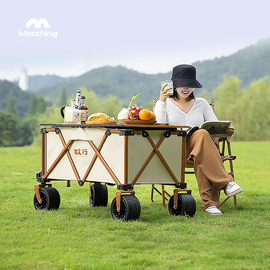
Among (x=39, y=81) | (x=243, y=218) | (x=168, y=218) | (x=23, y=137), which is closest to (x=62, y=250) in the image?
(x=168, y=218)

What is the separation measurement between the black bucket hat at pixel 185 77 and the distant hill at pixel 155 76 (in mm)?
72118

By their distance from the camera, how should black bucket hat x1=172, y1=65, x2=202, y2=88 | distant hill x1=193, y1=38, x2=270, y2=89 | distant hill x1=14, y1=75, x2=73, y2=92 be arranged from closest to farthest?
black bucket hat x1=172, y1=65, x2=202, y2=88, distant hill x1=193, y1=38, x2=270, y2=89, distant hill x1=14, y1=75, x2=73, y2=92

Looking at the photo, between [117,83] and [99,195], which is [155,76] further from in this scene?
[99,195]

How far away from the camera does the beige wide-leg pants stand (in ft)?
16.9

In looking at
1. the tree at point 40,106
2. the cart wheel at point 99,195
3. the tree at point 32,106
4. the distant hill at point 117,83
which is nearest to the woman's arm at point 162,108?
the cart wheel at point 99,195

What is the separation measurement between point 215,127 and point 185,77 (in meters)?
0.63

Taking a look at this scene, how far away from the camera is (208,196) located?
5.27 m

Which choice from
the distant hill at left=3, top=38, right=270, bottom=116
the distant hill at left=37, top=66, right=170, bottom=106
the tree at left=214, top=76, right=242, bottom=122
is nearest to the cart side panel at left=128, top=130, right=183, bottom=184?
the tree at left=214, top=76, right=242, bottom=122

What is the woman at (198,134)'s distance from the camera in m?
5.15

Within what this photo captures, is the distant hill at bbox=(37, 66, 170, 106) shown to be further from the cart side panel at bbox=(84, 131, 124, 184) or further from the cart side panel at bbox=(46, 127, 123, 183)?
the cart side panel at bbox=(84, 131, 124, 184)

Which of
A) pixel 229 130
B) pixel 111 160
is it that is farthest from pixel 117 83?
pixel 111 160

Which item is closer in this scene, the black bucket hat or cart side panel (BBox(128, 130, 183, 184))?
cart side panel (BBox(128, 130, 183, 184))

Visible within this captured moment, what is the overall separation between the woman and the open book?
58 mm

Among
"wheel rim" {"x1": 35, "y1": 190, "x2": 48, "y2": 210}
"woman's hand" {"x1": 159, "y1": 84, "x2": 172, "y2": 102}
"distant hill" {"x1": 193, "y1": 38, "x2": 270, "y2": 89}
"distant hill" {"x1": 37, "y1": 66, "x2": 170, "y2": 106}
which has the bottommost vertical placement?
"wheel rim" {"x1": 35, "y1": 190, "x2": 48, "y2": 210}
